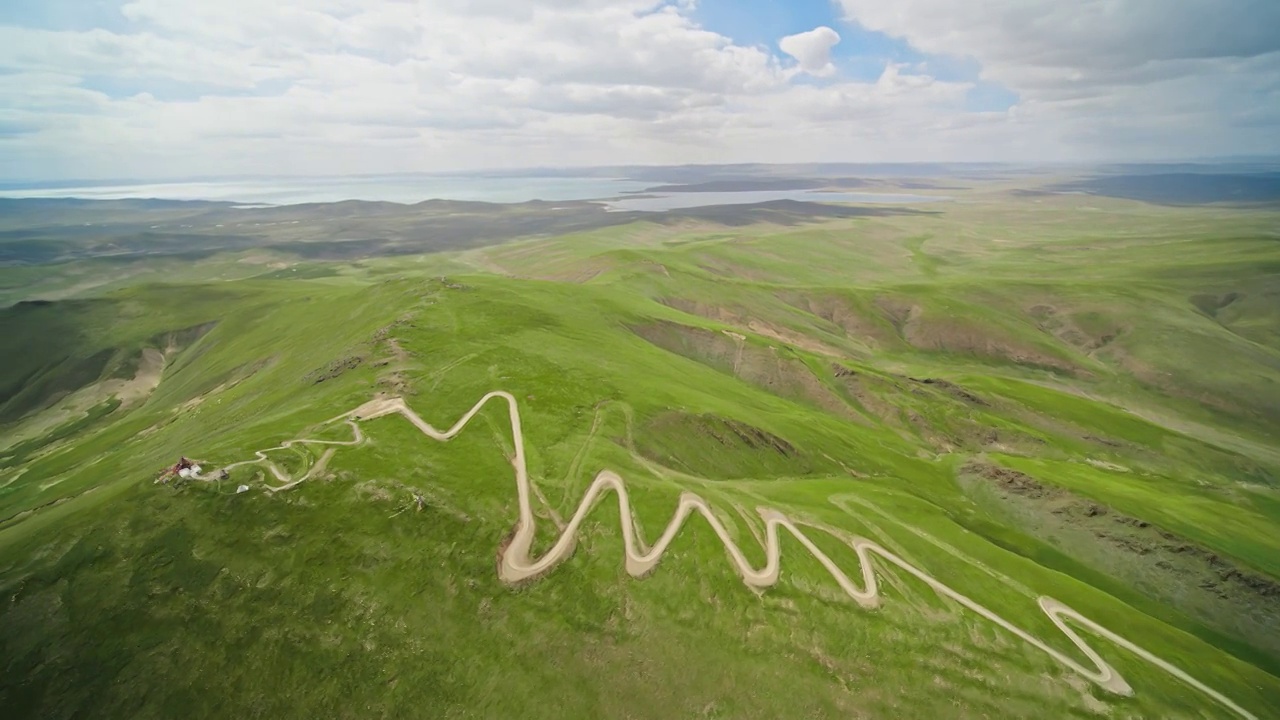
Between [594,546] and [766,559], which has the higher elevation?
[594,546]

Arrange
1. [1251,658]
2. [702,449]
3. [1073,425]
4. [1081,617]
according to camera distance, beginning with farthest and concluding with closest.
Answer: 1. [1073,425]
2. [702,449]
3. [1251,658]
4. [1081,617]

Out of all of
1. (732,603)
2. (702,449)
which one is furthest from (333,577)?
(702,449)

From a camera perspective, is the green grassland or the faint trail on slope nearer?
the green grassland

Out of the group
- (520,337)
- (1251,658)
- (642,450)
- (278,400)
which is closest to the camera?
(1251,658)

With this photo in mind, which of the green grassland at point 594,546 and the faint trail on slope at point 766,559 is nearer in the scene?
the green grassland at point 594,546

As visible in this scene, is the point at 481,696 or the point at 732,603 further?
the point at 732,603

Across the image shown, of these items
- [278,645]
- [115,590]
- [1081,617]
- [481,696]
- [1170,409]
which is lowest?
[1170,409]

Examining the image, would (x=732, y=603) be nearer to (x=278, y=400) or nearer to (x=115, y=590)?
(x=115, y=590)

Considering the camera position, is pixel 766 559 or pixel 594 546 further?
pixel 766 559
